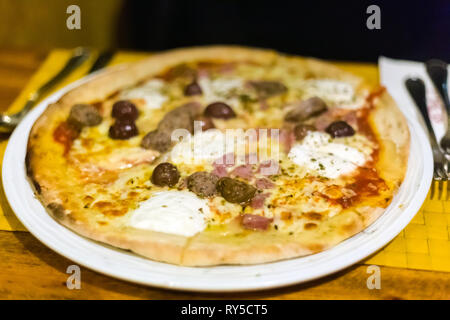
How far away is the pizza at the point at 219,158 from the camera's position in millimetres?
2334

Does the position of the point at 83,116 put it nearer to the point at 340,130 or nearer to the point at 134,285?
the point at 134,285

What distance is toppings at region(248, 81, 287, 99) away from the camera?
3668 mm

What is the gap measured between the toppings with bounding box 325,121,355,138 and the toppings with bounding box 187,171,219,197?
86 cm

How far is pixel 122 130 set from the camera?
10.2 ft

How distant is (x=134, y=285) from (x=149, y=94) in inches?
65.9

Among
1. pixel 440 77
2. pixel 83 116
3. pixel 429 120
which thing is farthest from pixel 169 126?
pixel 440 77

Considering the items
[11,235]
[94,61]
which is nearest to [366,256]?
[11,235]

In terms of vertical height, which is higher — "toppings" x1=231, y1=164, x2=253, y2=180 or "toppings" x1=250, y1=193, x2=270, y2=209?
"toppings" x1=231, y1=164, x2=253, y2=180

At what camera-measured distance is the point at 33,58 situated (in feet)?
14.1

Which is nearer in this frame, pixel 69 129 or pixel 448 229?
pixel 448 229

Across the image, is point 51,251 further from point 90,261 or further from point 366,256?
point 366,256

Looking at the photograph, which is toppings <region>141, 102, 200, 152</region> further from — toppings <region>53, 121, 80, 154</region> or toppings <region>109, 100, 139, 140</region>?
toppings <region>53, 121, 80, 154</region>

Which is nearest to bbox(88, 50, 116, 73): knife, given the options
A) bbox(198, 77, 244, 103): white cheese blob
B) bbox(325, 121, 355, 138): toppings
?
bbox(198, 77, 244, 103): white cheese blob
